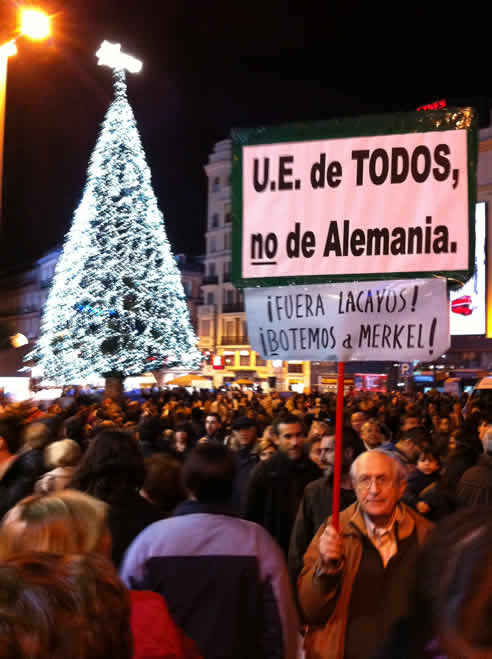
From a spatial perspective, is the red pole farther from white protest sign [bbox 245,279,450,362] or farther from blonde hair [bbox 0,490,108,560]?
blonde hair [bbox 0,490,108,560]

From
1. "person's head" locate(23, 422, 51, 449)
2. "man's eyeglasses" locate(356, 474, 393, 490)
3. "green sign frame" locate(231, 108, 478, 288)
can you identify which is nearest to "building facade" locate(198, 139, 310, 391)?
"person's head" locate(23, 422, 51, 449)

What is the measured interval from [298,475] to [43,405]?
15029mm

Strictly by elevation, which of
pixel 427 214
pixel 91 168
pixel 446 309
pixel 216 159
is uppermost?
pixel 216 159

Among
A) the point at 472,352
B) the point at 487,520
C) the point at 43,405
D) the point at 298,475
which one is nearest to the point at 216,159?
the point at 472,352

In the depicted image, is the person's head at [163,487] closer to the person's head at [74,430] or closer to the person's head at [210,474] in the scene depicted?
the person's head at [210,474]

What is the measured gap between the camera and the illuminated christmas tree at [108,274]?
3169 cm

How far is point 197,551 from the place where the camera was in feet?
10.1

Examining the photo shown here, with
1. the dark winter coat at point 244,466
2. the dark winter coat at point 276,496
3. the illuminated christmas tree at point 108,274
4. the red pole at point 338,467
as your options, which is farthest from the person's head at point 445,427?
the illuminated christmas tree at point 108,274

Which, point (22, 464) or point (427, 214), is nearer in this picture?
point (427, 214)

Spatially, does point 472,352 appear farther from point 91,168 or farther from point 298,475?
point 298,475

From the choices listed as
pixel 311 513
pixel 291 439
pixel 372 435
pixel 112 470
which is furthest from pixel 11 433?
pixel 372 435

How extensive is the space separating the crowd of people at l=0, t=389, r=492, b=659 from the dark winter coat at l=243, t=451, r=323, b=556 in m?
0.01

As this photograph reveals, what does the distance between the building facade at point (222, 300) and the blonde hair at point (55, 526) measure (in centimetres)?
5681

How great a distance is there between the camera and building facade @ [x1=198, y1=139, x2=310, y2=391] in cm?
6141
